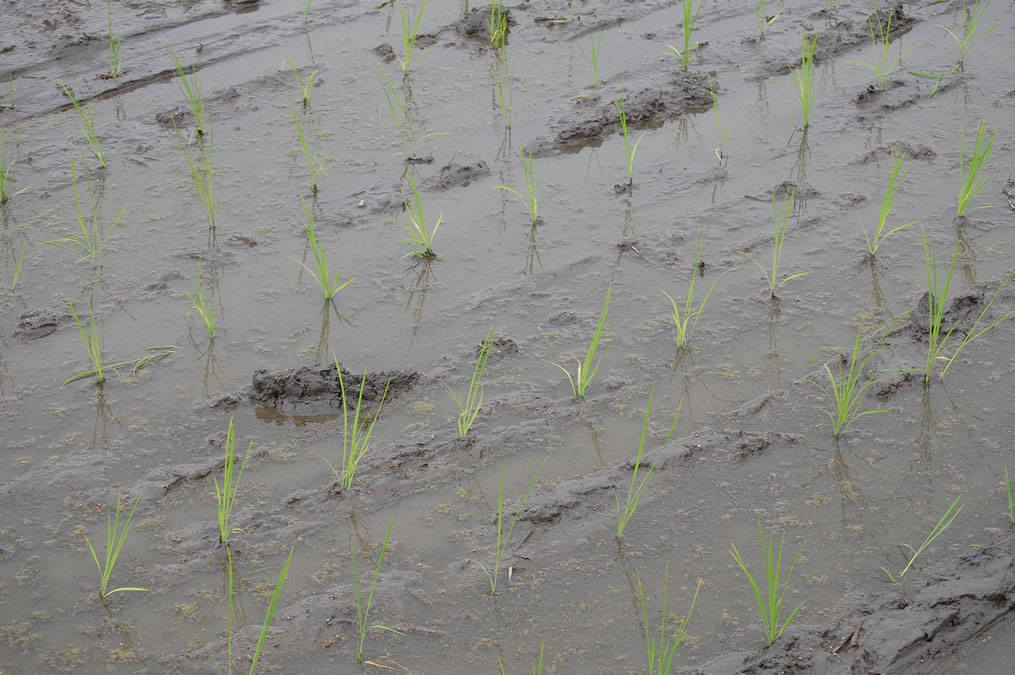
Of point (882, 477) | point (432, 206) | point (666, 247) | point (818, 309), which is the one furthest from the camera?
point (432, 206)

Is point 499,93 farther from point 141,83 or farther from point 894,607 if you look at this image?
point 894,607

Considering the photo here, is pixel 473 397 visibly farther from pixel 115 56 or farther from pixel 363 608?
pixel 115 56

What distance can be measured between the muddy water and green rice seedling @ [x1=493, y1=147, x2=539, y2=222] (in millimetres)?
66

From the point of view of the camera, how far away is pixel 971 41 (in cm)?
500

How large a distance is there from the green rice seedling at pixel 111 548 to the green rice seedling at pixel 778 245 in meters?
2.24

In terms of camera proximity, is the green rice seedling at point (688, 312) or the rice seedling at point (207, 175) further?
the rice seedling at point (207, 175)

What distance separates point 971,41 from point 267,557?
4492 millimetres

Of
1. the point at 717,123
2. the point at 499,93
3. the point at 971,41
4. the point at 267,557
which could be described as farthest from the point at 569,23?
the point at 267,557

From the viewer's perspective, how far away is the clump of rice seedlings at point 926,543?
98.0 inches

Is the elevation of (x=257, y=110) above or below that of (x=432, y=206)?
above

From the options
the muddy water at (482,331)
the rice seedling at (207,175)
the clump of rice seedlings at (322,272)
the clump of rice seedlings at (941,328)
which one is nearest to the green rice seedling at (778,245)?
the muddy water at (482,331)

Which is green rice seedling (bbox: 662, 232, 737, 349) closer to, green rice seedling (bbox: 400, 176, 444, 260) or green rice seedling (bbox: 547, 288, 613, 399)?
green rice seedling (bbox: 547, 288, 613, 399)

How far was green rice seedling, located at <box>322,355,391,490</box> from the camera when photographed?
107 inches

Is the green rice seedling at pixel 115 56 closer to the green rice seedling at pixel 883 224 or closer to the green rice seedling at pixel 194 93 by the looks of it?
the green rice seedling at pixel 194 93
